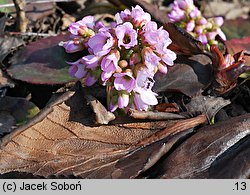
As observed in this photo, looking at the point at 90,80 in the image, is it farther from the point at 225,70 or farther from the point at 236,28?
the point at 236,28

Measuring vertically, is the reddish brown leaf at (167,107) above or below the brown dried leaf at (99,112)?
below

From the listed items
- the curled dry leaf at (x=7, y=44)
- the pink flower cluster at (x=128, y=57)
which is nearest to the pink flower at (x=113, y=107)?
the pink flower cluster at (x=128, y=57)

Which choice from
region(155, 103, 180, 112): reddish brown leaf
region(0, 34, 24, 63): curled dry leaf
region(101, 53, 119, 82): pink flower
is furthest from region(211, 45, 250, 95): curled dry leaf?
region(0, 34, 24, 63): curled dry leaf

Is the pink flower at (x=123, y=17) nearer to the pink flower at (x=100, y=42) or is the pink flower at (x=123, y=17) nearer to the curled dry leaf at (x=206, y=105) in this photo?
the pink flower at (x=100, y=42)

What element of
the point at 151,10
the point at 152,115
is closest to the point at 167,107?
the point at 152,115

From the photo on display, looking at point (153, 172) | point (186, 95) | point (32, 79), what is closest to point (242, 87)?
point (186, 95)
